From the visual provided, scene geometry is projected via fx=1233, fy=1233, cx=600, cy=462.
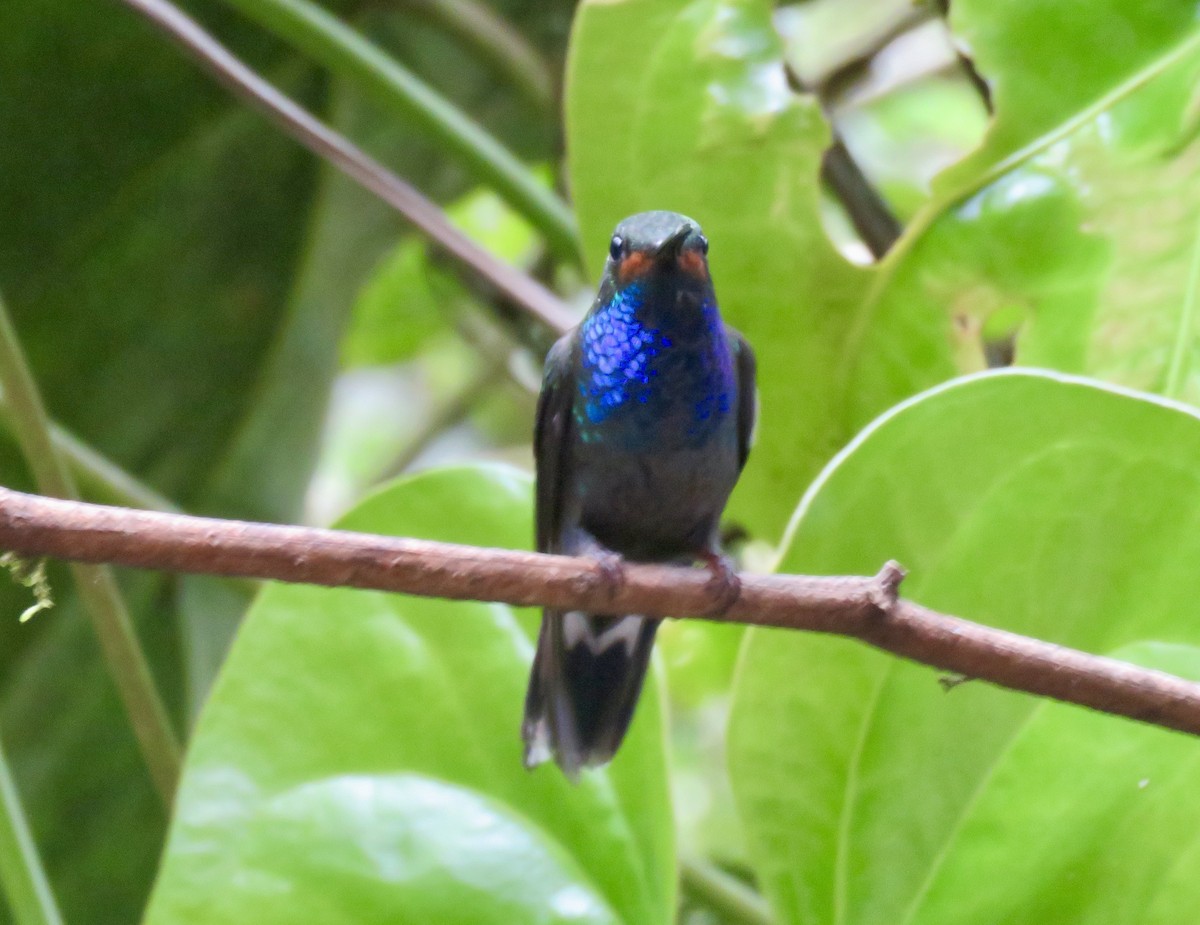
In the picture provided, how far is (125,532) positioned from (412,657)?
0.43 metres

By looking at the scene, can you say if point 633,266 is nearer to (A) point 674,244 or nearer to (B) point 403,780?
(A) point 674,244

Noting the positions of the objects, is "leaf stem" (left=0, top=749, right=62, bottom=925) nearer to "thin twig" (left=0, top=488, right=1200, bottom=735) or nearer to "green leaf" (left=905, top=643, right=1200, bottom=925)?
"thin twig" (left=0, top=488, right=1200, bottom=735)

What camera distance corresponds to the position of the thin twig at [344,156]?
51.3 inches

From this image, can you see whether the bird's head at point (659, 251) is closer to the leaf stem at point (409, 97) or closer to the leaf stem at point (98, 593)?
the leaf stem at point (409, 97)

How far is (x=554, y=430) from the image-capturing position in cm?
153

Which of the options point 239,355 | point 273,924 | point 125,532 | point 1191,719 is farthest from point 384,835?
point 239,355

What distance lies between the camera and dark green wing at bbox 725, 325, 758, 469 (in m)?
1.38

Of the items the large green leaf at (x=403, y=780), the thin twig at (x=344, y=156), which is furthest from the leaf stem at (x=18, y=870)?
the thin twig at (x=344, y=156)

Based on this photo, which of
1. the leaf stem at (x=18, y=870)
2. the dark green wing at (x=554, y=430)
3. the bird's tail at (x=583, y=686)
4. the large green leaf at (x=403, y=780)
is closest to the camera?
the leaf stem at (x=18, y=870)

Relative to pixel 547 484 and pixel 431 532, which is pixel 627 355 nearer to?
pixel 547 484

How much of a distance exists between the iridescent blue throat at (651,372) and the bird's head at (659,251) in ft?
0.15

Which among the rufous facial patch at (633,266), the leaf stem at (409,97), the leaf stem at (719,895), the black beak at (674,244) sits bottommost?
the leaf stem at (719,895)

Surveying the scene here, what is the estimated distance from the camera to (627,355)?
1399 mm

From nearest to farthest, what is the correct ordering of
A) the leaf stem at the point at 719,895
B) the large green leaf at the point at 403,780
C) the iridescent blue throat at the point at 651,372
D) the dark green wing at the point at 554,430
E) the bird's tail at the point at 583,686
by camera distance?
1. the large green leaf at the point at 403,780
2. the bird's tail at the point at 583,686
3. the iridescent blue throat at the point at 651,372
4. the dark green wing at the point at 554,430
5. the leaf stem at the point at 719,895
